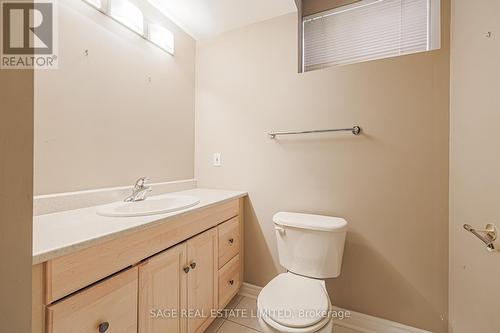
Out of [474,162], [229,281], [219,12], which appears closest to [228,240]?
[229,281]

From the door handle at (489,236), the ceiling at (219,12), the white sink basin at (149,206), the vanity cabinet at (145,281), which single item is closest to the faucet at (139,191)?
the white sink basin at (149,206)

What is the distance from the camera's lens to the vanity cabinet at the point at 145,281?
25.8 inches

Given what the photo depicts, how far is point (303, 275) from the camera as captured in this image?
1.37 meters

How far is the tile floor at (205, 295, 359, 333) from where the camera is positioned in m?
1.44

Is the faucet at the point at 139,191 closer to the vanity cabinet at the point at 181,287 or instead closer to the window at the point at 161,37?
the vanity cabinet at the point at 181,287

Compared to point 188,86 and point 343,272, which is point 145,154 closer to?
point 188,86

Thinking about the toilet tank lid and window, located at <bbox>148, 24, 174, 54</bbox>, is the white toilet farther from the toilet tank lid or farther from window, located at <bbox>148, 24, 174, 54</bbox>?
window, located at <bbox>148, 24, 174, 54</bbox>

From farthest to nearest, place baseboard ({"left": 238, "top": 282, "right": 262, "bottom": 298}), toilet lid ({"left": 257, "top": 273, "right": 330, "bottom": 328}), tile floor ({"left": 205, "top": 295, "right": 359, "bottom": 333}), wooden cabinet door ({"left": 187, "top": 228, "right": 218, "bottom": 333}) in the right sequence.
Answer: baseboard ({"left": 238, "top": 282, "right": 262, "bottom": 298}), tile floor ({"left": 205, "top": 295, "right": 359, "bottom": 333}), wooden cabinet door ({"left": 187, "top": 228, "right": 218, "bottom": 333}), toilet lid ({"left": 257, "top": 273, "right": 330, "bottom": 328})

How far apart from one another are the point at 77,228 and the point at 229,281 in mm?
1085

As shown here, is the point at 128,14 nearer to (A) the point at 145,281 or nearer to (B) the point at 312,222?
(A) the point at 145,281

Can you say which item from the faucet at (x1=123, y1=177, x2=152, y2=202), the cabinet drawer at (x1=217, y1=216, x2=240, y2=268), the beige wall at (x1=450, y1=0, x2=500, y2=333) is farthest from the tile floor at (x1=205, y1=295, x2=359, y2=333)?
the faucet at (x1=123, y1=177, x2=152, y2=202)

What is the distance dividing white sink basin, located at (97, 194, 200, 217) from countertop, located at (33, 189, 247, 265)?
3cm

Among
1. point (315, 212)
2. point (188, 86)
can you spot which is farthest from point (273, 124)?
point (188, 86)

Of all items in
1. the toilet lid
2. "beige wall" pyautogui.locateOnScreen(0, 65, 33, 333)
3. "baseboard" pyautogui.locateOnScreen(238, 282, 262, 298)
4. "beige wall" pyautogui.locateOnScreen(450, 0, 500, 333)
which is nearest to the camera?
"beige wall" pyautogui.locateOnScreen(0, 65, 33, 333)
